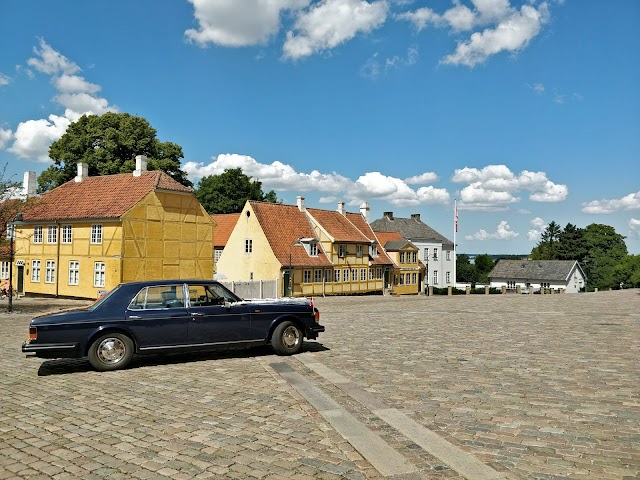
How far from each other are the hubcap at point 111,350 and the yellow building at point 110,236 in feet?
71.5

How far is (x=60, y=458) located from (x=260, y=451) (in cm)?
202

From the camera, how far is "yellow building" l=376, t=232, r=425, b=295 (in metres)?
53.6

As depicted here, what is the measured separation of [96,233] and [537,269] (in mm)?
70295

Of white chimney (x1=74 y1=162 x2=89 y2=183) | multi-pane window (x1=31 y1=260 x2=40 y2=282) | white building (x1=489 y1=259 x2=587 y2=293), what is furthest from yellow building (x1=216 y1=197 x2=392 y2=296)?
white building (x1=489 y1=259 x2=587 y2=293)

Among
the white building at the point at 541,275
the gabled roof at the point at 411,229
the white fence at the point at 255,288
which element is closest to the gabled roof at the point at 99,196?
the white fence at the point at 255,288

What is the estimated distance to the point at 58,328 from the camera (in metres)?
9.23

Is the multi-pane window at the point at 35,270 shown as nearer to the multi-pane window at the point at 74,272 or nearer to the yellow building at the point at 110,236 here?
the yellow building at the point at 110,236

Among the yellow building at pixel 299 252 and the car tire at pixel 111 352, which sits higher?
the yellow building at pixel 299 252

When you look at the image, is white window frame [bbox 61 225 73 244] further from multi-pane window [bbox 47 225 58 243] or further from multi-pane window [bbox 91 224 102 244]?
multi-pane window [bbox 91 224 102 244]

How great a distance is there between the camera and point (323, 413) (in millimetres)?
6984

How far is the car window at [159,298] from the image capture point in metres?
9.88

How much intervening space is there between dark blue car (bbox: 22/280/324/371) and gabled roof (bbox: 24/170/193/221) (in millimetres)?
22386

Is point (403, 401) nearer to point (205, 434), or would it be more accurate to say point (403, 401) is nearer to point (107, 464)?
point (205, 434)

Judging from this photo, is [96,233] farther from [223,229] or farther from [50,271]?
[223,229]
